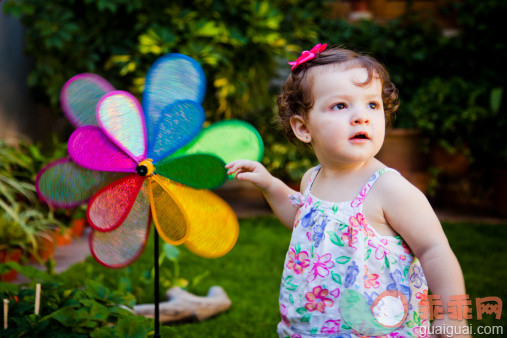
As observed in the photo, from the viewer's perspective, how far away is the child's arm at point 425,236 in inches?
48.4

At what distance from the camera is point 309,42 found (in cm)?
512

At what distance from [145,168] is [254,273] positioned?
1676 millimetres

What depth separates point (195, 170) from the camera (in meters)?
1.47

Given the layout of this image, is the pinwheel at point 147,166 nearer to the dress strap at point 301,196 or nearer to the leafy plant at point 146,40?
the dress strap at point 301,196

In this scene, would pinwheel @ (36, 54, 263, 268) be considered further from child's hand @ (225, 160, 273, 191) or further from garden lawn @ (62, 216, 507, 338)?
garden lawn @ (62, 216, 507, 338)

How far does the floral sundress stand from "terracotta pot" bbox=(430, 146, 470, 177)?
3723 mm

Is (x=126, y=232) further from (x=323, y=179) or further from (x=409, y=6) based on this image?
(x=409, y=6)

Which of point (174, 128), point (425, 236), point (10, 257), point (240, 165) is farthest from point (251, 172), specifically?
point (10, 257)

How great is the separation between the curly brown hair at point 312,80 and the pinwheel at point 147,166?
16 centimetres

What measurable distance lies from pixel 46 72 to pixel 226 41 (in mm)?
1363

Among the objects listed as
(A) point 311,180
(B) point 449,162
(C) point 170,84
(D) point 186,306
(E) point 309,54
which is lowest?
(D) point 186,306

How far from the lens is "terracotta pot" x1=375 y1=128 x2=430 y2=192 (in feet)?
15.9

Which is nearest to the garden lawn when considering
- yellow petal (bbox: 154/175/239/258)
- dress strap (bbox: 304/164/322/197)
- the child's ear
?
yellow petal (bbox: 154/175/239/258)

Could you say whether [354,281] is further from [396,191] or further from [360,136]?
[360,136]
